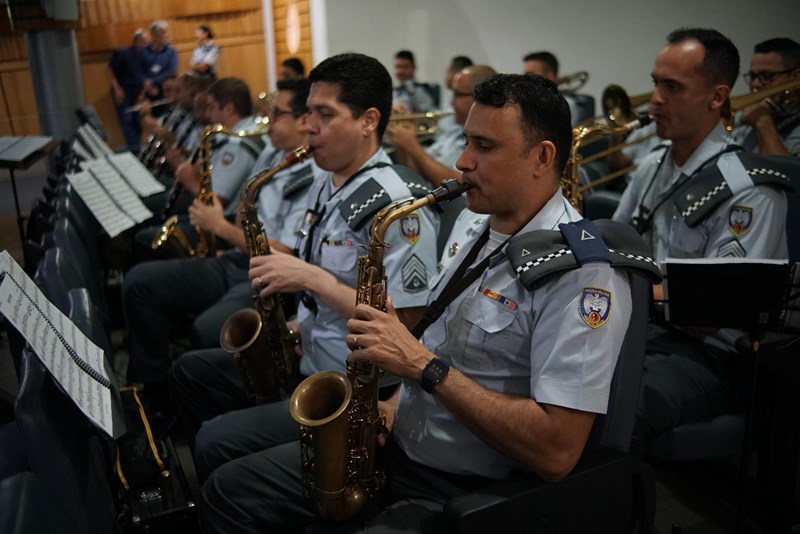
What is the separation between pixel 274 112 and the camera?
11.2ft

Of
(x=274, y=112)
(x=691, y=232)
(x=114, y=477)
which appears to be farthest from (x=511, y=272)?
(x=274, y=112)

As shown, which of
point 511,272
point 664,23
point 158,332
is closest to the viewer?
point 511,272

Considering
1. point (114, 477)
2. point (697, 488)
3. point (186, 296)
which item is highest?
point (114, 477)

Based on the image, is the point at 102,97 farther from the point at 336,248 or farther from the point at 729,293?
the point at 729,293

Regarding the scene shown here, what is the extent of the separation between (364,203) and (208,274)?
1544mm

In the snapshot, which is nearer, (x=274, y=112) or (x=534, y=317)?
(x=534, y=317)

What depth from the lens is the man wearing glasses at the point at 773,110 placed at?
332 centimetres

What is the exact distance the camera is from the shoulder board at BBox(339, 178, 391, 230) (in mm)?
2236

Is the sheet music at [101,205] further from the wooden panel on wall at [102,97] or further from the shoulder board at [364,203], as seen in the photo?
the wooden panel on wall at [102,97]

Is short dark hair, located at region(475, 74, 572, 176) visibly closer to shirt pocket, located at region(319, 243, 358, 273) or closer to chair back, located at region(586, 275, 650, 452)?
chair back, located at region(586, 275, 650, 452)

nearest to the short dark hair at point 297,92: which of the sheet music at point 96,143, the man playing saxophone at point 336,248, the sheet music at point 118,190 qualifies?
the man playing saxophone at point 336,248

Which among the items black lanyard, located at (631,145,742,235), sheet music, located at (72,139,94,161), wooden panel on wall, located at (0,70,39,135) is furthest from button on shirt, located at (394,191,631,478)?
sheet music, located at (72,139,94,161)

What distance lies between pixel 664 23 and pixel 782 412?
6.42 meters

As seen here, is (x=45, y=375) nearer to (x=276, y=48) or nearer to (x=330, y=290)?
(x=330, y=290)
